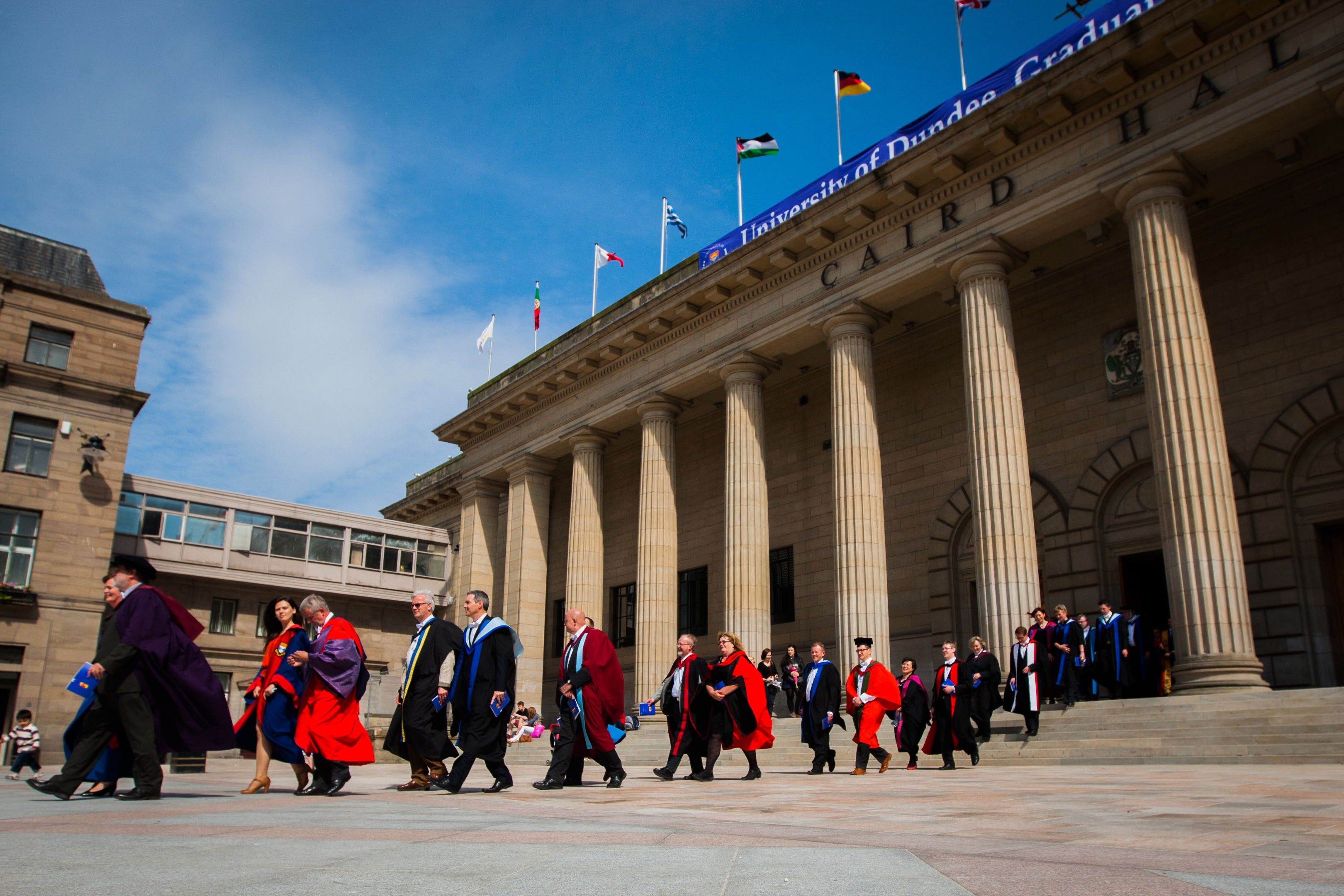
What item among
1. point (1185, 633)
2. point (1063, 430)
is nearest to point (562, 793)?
point (1185, 633)

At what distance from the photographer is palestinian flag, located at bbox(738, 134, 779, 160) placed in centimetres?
2648

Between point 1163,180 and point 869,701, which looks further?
point 1163,180

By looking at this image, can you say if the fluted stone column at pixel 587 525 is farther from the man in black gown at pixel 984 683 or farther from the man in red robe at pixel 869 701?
the man in black gown at pixel 984 683

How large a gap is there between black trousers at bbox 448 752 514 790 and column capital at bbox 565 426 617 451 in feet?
66.6

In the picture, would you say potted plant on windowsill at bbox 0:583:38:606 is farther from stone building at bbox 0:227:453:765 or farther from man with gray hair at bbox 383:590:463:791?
man with gray hair at bbox 383:590:463:791

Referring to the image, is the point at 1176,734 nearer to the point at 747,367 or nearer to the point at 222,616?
the point at 747,367

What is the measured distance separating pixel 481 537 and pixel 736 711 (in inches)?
918

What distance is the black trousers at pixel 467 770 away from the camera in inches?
342

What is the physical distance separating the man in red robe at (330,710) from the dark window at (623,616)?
22979 mm

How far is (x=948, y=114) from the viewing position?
19.7 metres

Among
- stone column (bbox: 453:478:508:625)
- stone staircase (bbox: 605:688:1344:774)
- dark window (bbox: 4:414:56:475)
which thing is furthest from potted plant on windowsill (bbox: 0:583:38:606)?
stone staircase (bbox: 605:688:1344:774)

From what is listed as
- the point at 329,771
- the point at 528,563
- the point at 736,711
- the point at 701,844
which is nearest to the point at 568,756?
the point at 329,771

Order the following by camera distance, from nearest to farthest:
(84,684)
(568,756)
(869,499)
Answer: (84,684)
(568,756)
(869,499)

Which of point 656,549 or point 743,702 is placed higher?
point 656,549
